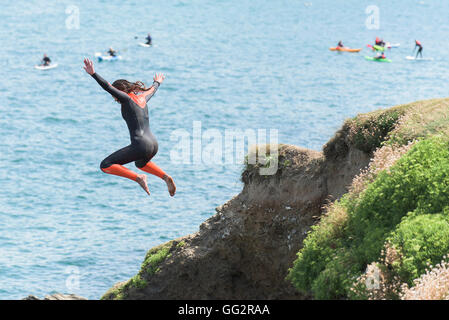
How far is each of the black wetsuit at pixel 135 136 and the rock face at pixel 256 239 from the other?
15.7 m

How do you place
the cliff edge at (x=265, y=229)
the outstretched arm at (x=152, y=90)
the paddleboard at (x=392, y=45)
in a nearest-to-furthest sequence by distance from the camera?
the outstretched arm at (x=152, y=90) < the cliff edge at (x=265, y=229) < the paddleboard at (x=392, y=45)

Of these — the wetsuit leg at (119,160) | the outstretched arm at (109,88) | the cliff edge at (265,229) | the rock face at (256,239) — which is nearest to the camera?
the outstretched arm at (109,88)

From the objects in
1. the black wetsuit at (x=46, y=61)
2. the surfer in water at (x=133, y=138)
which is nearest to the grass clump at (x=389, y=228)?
the surfer in water at (x=133, y=138)

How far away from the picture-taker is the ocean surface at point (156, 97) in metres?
66.2

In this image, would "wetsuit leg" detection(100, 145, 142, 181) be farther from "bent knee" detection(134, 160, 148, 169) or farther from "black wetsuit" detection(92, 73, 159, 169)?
"bent knee" detection(134, 160, 148, 169)

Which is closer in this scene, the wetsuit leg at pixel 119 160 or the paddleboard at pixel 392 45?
the wetsuit leg at pixel 119 160

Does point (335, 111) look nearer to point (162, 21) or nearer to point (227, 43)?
point (227, 43)

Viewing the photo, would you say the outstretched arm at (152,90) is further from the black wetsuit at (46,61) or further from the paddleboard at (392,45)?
the paddleboard at (392,45)

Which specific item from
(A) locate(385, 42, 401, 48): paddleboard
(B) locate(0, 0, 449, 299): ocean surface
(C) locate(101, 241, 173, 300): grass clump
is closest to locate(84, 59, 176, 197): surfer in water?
(C) locate(101, 241, 173, 300): grass clump
